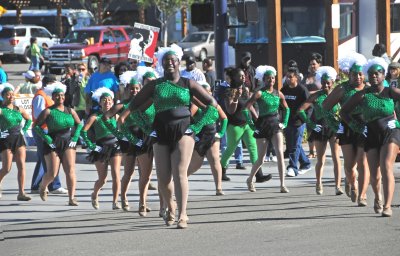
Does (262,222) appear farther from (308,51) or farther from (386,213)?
(308,51)

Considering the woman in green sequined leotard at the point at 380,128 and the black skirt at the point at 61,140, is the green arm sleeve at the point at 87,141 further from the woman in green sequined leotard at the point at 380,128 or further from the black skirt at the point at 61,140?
the woman in green sequined leotard at the point at 380,128

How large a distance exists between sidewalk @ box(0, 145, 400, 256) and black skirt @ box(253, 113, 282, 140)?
777 millimetres

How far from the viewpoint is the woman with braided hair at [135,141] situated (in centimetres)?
1257

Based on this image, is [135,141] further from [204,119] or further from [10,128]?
[10,128]

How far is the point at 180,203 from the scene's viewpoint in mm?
11742

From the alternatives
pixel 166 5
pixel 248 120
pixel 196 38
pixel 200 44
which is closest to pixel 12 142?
pixel 248 120

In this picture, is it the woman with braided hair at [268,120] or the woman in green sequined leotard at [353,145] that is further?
the woman with braided hair at [268,120]

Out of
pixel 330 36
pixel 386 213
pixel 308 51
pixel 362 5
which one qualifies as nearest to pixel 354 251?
pixel 386 213

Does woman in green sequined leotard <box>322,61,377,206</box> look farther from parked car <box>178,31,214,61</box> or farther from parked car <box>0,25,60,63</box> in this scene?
parked car <box>0,25,60,63</box>

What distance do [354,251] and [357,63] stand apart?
3490mm

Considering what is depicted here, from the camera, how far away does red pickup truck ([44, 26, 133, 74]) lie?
1606 inches

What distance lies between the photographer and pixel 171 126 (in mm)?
11688

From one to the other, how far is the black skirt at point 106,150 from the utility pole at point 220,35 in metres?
5.55

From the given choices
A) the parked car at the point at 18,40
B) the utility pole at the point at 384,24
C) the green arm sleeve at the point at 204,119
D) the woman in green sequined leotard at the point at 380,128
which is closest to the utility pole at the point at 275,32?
the utility pole at the point at 384,24
